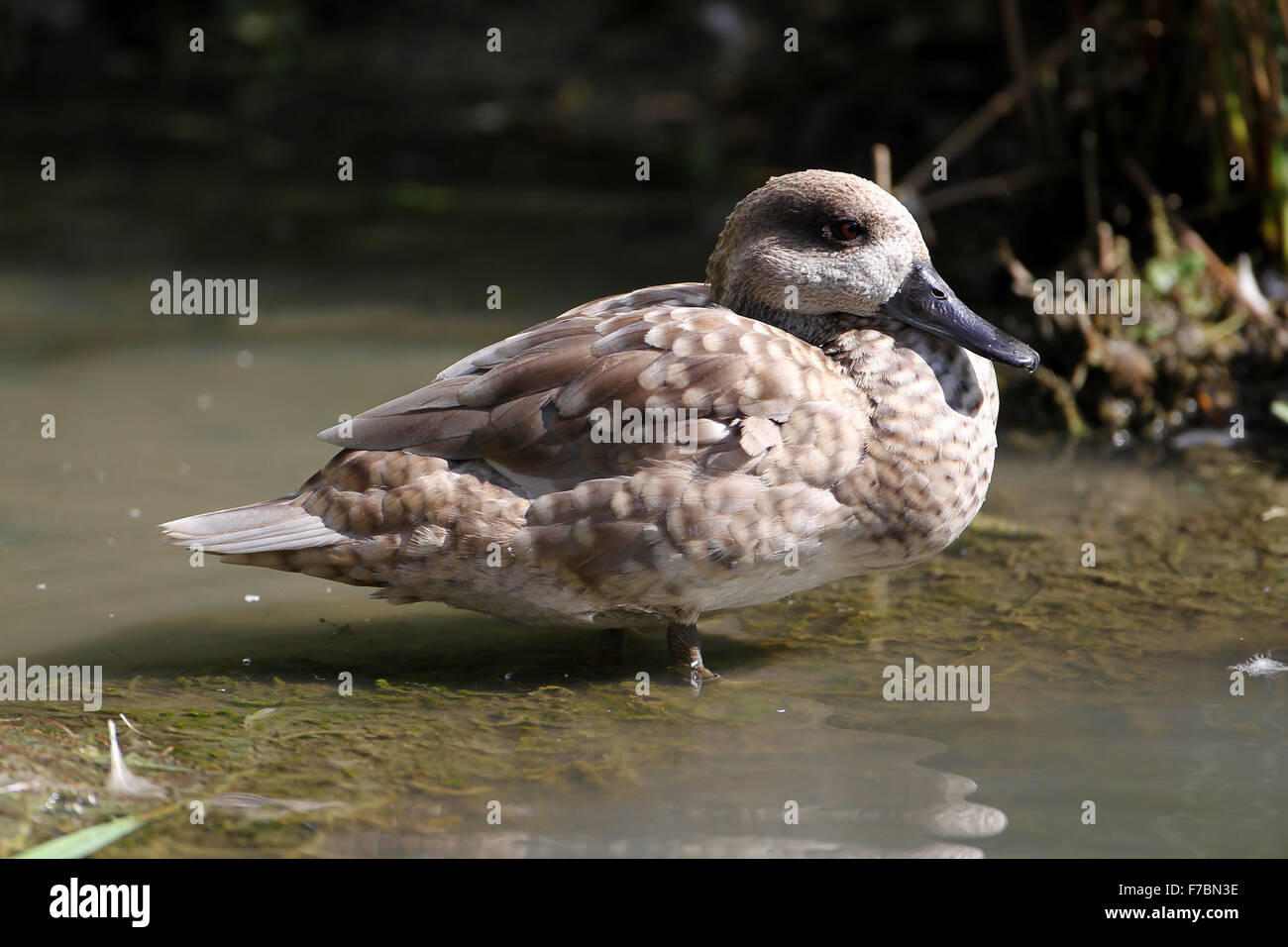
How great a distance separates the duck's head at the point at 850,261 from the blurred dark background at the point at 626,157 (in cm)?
199

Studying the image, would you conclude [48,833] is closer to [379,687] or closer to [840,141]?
[379,687]

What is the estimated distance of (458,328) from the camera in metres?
7.32

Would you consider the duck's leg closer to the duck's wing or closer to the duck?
the duck

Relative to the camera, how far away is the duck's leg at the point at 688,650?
14.0 ft

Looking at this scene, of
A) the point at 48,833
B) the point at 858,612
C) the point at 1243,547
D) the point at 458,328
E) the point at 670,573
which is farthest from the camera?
the point at 458,328

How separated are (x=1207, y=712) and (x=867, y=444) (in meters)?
1.09

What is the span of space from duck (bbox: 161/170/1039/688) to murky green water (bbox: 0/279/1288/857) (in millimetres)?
318

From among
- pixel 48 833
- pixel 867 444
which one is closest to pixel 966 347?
pixel 867 444
